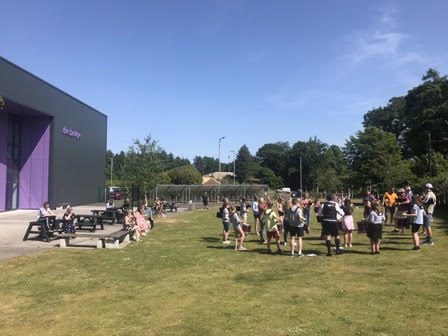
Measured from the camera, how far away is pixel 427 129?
58.0m

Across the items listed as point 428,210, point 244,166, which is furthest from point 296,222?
point 244,166

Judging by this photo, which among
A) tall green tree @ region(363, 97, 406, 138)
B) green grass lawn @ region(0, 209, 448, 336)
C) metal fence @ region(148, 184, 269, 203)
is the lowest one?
green grass lawn @ region(0, 209, 448, 336)

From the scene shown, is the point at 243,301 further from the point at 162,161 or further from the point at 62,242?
the point at 162,161

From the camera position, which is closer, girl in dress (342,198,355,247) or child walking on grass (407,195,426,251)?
child walking on grass (407,195,426,251)

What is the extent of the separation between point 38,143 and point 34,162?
1478mm

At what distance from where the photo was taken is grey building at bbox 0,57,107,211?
34.2 metres

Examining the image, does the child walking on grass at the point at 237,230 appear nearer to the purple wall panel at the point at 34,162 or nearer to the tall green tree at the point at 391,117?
the purple wall panel at the point at 34,162

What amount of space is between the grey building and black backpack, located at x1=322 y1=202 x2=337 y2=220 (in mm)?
24024

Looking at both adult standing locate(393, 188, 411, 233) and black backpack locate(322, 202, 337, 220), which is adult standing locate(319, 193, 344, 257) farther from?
adult standing locate(393, 188, 411, 233)

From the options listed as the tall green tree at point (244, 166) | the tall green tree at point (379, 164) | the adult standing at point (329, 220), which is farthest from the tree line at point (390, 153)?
the tall green tree at point (244, 166)

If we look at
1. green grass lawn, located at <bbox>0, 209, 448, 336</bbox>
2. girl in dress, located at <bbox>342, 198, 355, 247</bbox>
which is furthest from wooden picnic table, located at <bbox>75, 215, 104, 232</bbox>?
girl in dress, located at <bbox>342, 198, 355, 247</bbox>

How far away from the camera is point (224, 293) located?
8945 mm

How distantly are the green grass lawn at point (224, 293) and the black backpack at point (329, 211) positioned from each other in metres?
Result: 1.03

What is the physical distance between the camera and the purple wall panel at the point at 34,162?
38.2 meters
